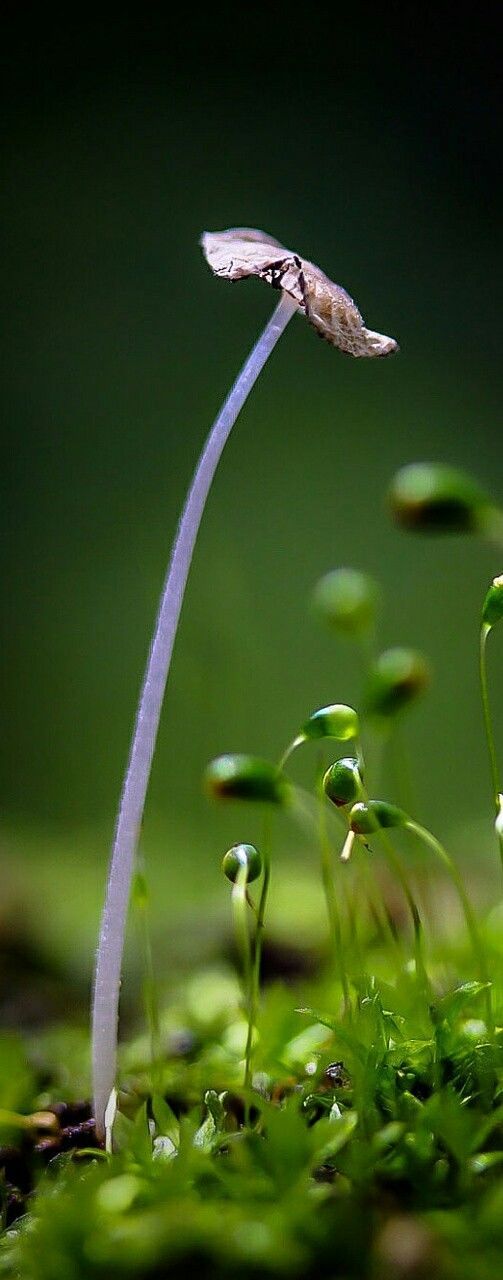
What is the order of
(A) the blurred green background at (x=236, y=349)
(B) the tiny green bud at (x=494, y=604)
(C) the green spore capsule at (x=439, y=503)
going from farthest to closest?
(A) the blurred green background at (x=236, y=349) → (B) the tiny green bud at (x=494, y=604) → (C) the green spore capsule at (x=439, y=503)

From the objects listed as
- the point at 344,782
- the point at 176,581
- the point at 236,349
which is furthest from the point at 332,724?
the point at 236,349

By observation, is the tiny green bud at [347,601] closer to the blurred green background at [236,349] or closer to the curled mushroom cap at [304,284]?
the curled mushroom cap at [304,284]

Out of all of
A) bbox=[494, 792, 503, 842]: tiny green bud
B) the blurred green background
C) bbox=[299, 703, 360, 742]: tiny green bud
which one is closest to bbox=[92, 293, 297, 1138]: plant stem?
bbox=[299, 703, 360, 742]: tiny green bud

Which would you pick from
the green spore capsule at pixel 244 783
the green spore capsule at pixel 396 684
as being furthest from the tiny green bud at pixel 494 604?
the green spore capsule at pixel 244 783

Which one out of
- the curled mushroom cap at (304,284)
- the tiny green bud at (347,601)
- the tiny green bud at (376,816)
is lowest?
the tiny green bud at (376,816)

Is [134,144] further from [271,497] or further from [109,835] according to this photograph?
[109,835]

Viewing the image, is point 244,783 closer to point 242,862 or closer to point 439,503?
point 242,862

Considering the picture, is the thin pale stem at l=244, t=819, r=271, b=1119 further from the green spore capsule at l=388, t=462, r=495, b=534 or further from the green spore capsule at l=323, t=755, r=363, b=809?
the green spore capsule at l=388, t=462, r=495, b=534
